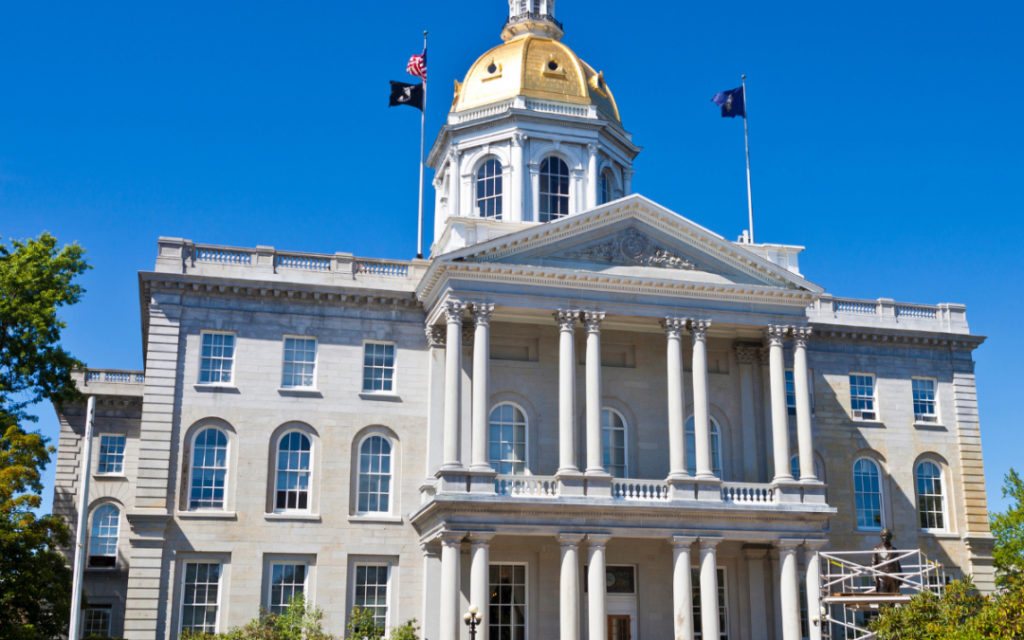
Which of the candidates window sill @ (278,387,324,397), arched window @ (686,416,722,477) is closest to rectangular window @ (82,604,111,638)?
window sill @ (278,387,324,397)

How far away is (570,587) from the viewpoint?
37.5 m

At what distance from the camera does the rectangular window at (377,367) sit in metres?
42.7

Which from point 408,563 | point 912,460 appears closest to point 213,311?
point 408,563

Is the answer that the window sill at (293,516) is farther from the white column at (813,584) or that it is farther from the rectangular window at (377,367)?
the white column at (813,584)

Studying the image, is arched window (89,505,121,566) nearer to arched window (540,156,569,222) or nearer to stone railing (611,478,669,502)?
arched window (540,156,569,222)

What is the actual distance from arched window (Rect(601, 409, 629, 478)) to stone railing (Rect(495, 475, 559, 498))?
4.23m

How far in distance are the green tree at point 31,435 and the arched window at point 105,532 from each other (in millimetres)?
10625

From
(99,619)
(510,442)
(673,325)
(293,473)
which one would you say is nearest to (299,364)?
(293,473)

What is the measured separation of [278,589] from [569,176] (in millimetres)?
20872

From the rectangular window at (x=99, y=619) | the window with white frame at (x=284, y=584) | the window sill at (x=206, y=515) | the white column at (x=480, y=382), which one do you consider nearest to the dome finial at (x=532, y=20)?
the white column at (x=480, y=382)

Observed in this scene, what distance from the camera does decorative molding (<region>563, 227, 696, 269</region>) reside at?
41406 mm

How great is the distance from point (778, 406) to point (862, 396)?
8097 mm

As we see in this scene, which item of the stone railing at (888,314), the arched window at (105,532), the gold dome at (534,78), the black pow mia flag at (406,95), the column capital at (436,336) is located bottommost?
the arched window at (105,532)

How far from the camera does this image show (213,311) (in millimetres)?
41656
